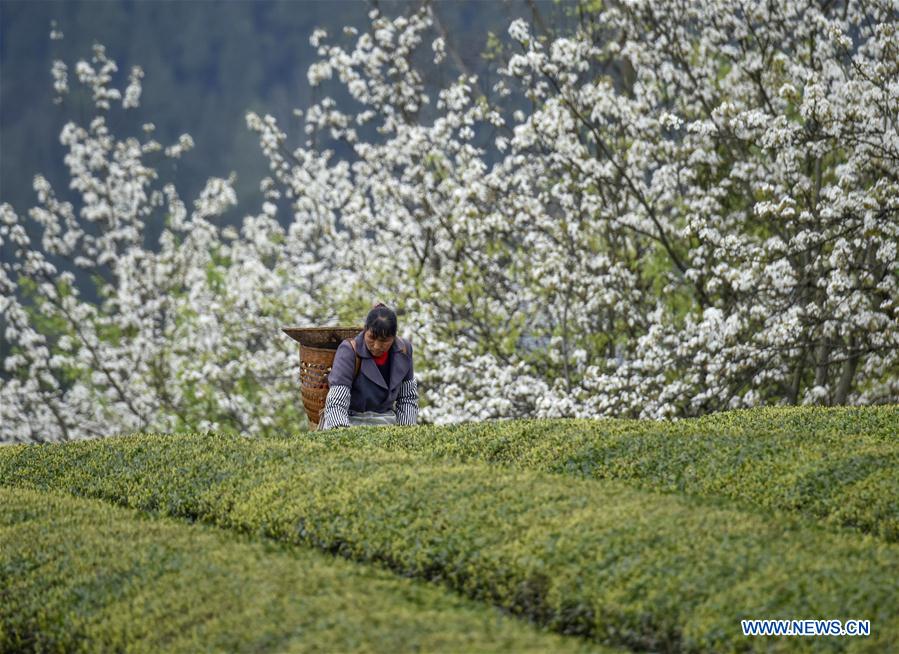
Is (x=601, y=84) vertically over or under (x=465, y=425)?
over

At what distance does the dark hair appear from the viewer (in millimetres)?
8125

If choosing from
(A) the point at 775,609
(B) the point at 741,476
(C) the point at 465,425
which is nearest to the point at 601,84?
(C) the point at 465,425

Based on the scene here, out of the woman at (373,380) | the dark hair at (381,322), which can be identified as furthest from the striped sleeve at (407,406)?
the dark hair at (381,322)

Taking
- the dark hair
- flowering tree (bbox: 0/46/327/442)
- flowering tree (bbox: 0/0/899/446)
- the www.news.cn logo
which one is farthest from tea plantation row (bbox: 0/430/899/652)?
flowering tree (bbox: 0/46/327/442)

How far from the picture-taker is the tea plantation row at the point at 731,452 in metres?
6.20

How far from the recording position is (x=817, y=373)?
11.2 m

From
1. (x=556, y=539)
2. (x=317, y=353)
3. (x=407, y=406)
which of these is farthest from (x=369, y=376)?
(x=556, y=539)

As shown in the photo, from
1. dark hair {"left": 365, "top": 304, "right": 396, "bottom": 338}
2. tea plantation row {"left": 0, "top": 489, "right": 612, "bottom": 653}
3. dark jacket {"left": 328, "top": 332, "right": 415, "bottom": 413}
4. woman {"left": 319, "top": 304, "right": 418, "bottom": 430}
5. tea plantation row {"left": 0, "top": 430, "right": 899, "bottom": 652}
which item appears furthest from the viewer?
dark jacket {"left": 328, "top": 332, "right": 415, "bottom": 413}

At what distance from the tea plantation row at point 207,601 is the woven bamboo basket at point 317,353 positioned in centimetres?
279

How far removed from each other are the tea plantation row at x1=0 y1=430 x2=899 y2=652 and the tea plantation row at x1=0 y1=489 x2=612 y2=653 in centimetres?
25

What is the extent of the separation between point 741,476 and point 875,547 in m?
1.34

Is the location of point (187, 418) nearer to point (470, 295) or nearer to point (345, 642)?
point (470, 295)

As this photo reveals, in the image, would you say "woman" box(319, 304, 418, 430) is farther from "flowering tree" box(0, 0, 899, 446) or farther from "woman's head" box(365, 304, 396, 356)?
"flowering tree" box(0, 0, 899, 446)

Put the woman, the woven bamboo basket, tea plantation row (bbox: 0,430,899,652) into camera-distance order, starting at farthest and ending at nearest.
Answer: the woven bamboo basket, the woman, tea plantation row (bbox: 0,430,899,652)
